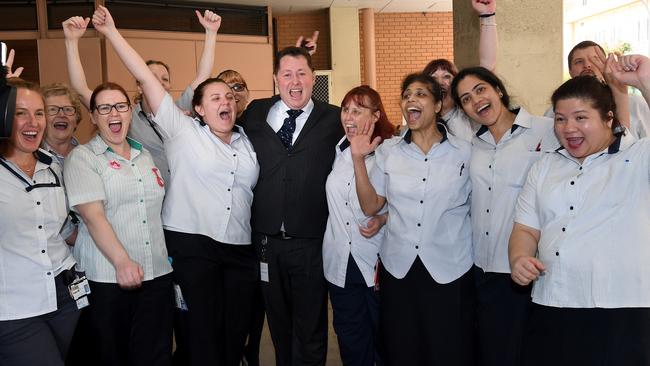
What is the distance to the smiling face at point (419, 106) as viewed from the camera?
286 cm

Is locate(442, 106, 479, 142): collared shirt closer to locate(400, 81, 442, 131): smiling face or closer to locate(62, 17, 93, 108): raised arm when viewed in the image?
locate(400, 81, 442, 131): smiling face

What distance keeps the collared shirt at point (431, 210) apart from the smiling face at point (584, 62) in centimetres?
129

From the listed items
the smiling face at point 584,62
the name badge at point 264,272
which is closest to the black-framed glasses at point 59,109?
the name badge at point 264,272

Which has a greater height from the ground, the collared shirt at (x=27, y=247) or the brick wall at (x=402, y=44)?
the brick wall at (x=402, y=44)

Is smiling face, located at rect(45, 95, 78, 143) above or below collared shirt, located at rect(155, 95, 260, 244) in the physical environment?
above

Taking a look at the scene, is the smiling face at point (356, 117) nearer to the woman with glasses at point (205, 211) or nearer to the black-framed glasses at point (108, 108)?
the woman with glasses at point (205, 211)

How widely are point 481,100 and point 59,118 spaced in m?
2.40

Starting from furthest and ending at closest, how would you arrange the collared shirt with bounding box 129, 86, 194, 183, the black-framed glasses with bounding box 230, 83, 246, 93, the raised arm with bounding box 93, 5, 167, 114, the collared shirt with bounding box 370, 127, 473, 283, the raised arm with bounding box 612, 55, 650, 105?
1. the black-framed glasses with bounding box 230, 83, 246, 93
2. the collared shirt with bounding box 129, 86, 194, 183
3. the raised arm with bounding box 93, 5, 167, 114
4. the collared shirt with bounding box 370, 127, 473, 283
5. the raised arm with bounding box 612, 55, 650, 105

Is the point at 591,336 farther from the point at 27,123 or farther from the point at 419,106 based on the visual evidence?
the point at 27,123

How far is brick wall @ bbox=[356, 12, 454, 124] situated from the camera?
40.9 feet

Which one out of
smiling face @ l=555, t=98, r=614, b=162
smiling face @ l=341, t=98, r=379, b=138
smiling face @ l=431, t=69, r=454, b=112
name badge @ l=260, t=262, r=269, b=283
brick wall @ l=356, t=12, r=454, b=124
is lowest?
name badge @ l=260, t=262, r=269, b=283

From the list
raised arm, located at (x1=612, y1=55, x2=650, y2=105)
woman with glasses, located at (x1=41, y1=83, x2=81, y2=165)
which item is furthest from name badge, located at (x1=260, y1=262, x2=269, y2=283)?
raised arm, located at (x1=612, y1=55, x2=650, y2=105)

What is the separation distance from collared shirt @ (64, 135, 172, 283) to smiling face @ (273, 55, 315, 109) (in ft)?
3.08

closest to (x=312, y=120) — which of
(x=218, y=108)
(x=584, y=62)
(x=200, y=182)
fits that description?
(x=218, y=108)
